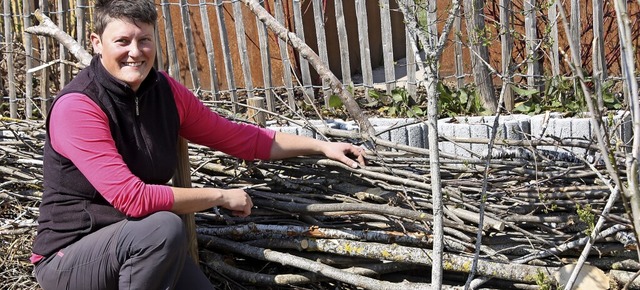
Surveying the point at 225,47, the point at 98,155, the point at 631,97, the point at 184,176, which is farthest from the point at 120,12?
the point at 225,47

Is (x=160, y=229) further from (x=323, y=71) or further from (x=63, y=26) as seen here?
(x=63, y=26)

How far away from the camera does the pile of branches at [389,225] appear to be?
317 cm

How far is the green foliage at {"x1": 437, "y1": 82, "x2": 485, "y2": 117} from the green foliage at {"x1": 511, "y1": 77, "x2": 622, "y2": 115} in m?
0.24

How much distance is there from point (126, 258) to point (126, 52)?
726 mm

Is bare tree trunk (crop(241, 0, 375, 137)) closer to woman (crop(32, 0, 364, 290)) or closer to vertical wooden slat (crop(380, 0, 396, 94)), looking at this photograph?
woman (crop(32, 0, 364, 290))

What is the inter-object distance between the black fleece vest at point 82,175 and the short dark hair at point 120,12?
14 centimetres

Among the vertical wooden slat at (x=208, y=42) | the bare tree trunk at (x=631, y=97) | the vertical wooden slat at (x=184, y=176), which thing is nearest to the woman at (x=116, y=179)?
the vertical wooden slat at (x=184, y=176)

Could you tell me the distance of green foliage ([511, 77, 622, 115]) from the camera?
4.96m

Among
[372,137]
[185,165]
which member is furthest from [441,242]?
[185,165]

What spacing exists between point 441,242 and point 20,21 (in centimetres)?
551

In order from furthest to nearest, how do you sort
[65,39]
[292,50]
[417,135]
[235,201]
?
[292,50] → [417,135] → [65,39] → [235,201]

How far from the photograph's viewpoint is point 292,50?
254 inches

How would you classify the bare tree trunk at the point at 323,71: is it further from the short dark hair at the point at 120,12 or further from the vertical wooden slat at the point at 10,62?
the vertical wooden slat at the point at 10,62

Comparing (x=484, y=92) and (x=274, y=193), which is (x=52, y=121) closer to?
(x=274, y=193)
